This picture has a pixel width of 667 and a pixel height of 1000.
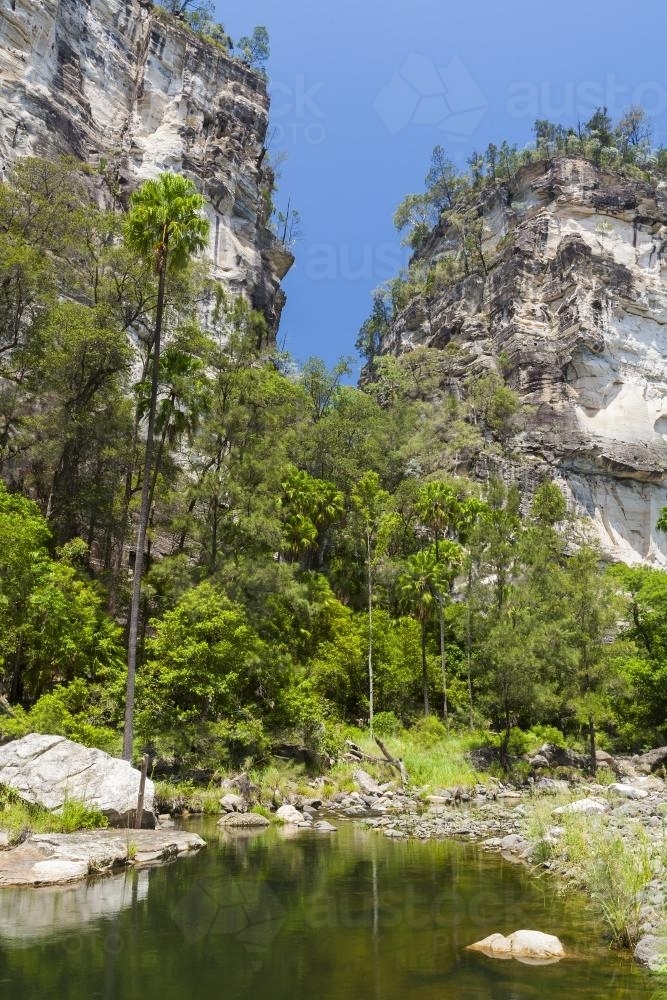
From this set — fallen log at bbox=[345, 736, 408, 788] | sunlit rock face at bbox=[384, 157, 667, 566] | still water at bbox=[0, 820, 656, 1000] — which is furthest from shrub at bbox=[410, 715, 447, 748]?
sunlit rock face at bbox=[384, 157, 667, 566]

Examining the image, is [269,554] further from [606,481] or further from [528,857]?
[606,481]

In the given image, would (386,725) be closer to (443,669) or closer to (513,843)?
(443,669)

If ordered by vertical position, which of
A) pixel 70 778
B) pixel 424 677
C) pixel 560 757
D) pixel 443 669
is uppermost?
pixel 443 669

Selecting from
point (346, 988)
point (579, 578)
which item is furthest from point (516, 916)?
point (579, 578)

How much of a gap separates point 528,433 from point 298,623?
30.6m

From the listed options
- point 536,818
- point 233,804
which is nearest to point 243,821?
point 233,804

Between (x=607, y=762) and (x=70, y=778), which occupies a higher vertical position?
(x=70, y=778)

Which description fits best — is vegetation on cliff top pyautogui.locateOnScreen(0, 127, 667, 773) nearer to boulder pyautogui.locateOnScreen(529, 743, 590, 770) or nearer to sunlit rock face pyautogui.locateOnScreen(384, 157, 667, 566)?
boulder pyautogui.locateOnScreen(529, 743, 590, 770)

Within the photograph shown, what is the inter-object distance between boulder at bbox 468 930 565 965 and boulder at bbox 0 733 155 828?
30.3ft

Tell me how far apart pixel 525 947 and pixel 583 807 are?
914 centimetres

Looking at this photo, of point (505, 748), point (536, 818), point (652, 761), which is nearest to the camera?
point (536, 818)

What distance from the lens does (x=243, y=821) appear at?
19.2 m

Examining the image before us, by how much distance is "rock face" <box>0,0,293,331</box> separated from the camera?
48062 millimetres

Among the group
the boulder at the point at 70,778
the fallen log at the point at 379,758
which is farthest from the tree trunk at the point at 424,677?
the boulder at the point at 70,778
